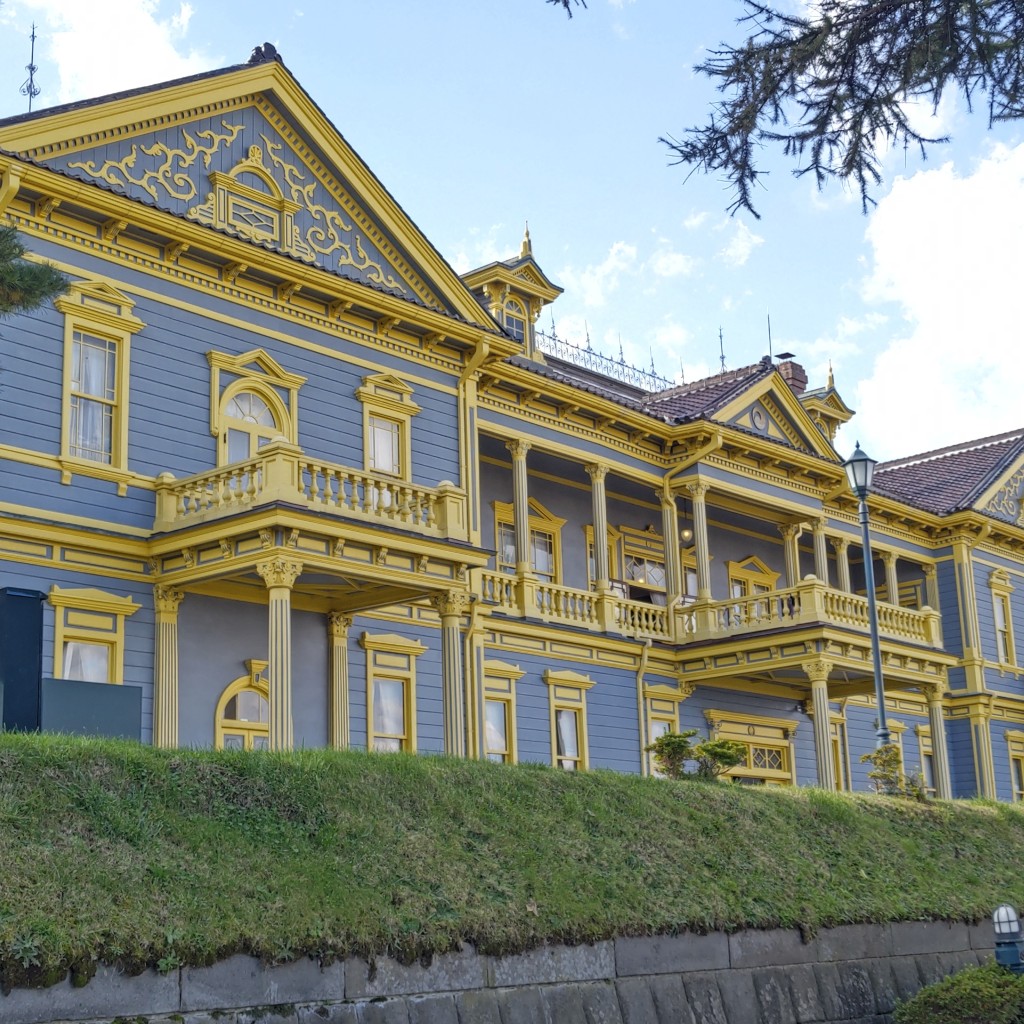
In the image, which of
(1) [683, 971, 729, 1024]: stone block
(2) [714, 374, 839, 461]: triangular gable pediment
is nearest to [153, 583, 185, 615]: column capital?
(1) [683, 971, 729, 1024]: stone block

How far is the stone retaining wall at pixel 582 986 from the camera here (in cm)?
1007

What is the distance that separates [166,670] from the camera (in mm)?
20000

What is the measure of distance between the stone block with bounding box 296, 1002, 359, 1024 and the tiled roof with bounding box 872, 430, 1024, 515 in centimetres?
2747

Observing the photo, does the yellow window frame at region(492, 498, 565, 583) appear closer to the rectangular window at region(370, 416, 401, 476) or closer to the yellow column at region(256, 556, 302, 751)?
the rectangular window at region(370, 416, 401, 476)

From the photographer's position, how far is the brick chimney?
1628 inches

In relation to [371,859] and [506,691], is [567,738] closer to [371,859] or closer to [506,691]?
[506,691]

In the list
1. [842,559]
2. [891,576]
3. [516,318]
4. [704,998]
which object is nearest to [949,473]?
[891,576]

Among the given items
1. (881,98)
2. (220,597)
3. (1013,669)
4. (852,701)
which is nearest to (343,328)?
(220,597)

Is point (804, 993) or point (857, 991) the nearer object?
point (804, 993)

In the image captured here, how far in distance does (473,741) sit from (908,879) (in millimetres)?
7771

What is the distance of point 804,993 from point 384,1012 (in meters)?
5.78

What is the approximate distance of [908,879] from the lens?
18.5 m

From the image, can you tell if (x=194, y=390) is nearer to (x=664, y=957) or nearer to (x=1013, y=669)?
(x=664, y=957)

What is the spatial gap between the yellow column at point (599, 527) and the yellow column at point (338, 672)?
7.39 metres
